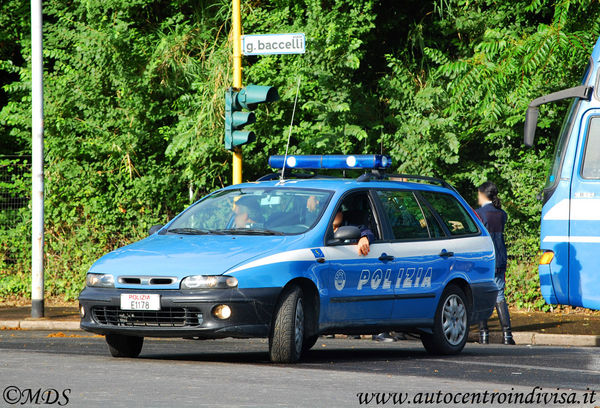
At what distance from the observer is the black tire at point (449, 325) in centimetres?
1097

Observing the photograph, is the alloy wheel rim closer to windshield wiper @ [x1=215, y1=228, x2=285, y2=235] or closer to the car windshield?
the car windshield

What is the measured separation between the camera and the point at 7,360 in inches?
374

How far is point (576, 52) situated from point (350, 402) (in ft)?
37.1

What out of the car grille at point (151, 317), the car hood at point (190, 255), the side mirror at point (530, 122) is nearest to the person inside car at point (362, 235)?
the car hood at point (190, 255)

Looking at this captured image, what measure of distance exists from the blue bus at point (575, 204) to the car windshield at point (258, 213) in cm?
304

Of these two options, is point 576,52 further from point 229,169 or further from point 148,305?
point 148,305

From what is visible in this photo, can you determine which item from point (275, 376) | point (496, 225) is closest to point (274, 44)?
point (496, 225)

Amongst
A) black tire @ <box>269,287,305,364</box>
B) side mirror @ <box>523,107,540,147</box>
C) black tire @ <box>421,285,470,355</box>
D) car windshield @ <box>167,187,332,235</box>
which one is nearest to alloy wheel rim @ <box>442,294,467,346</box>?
black tire @ <box>421,285,470,355</box>

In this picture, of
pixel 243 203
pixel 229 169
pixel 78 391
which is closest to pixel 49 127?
pixel 229 169

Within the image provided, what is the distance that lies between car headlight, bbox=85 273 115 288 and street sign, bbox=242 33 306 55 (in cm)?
628

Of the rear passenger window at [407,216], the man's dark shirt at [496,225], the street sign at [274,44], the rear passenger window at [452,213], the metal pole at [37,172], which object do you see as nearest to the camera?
the rear passenger window at [407,216]

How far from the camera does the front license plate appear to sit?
9023 mm

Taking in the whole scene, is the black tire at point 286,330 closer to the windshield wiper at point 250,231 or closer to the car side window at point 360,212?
the windshield wiper at point 250,231

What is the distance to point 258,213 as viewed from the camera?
10195 mm
